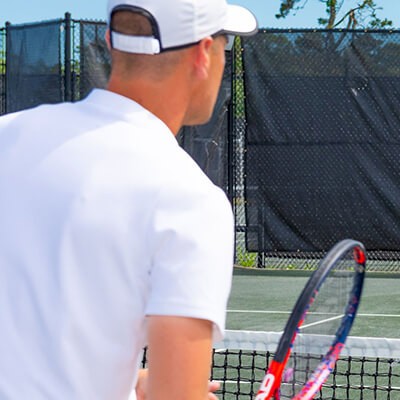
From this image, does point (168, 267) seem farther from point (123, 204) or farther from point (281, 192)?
point (281, 192)

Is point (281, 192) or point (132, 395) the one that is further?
point (281, 192)

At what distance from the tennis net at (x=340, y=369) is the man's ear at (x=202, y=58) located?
265 cm

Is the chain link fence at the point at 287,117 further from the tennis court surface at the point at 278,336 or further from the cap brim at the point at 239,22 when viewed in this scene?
the cap brim at the point at 239,22

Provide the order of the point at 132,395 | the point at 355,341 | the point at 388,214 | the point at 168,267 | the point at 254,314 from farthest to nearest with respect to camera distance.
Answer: the point at 388,214, the point at 254,314, the point at 355,341, the point at 132,395, the point at 168,267

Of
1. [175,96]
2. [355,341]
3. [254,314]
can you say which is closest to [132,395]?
[175,96]

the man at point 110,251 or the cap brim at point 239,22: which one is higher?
the cap brim at point 239,22

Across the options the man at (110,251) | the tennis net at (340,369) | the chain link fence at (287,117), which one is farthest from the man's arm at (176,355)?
the chain link fence at (287,117)

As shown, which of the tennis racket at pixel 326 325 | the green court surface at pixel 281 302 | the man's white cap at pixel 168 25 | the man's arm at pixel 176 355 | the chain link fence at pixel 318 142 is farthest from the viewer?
the chain link fence at pixel 318 142

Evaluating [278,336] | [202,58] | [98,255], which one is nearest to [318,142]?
[278,336]

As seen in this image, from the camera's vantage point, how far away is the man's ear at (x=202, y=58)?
1287 mm

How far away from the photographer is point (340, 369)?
528 cm

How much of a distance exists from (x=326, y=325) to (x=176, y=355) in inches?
41.0

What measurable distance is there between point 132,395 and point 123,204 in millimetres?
277

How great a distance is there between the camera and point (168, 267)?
1.13 m
